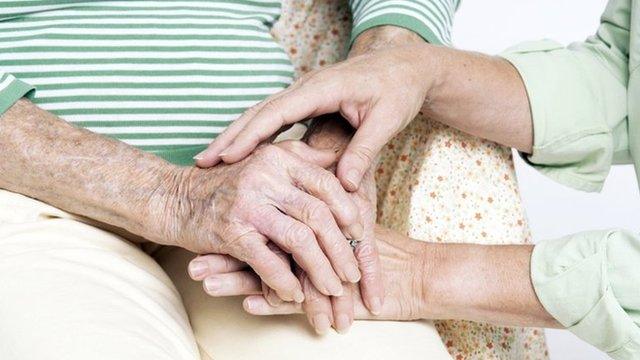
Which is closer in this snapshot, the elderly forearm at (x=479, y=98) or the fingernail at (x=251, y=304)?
the fingernail at (x=251, y=304)

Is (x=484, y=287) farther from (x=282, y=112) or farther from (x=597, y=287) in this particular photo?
(x=282, y=112)

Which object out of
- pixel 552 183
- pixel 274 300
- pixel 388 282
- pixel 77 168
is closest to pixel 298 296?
pixel 274 300

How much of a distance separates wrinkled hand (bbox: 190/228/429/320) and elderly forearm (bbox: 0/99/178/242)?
0.10 meters

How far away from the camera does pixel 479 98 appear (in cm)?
129

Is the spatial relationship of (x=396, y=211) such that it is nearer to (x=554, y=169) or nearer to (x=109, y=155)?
(x=554, y=169)

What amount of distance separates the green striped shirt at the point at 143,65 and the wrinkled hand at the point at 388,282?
0.21 metres

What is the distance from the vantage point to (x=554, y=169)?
53.4 inches

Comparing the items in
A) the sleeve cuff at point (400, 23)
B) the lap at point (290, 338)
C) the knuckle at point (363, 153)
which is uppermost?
the sleeve cuff at point (400, 23)

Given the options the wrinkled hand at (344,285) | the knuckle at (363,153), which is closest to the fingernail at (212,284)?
the wrinkled hand at (344,285)

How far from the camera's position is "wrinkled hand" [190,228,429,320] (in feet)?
3.67

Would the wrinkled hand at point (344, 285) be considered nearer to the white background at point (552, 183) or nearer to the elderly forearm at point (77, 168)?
the elderly forearm at point (77, 168)

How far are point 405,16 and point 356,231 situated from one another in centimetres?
37

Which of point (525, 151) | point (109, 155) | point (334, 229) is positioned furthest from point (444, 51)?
point (109, 155)

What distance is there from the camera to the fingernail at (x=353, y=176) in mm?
1139
